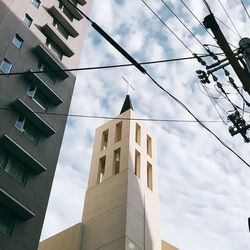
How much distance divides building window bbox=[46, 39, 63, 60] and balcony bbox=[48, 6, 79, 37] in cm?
287

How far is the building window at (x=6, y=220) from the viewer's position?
19.1 metres

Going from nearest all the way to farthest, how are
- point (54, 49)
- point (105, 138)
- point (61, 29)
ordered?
point (54, 49) < point (61, 29) < point (105, 138)

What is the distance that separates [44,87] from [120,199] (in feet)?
29.0

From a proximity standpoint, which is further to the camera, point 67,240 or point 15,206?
point 67,240

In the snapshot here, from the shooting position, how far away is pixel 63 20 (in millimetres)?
32062

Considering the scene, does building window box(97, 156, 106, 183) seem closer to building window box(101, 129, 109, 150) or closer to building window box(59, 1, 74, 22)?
building window box(101, 129, 109, 150)

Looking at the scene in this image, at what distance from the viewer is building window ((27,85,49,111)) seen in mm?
24953

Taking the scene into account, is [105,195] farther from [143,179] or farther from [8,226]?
[8,226]

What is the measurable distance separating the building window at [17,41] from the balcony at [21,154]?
790 cm

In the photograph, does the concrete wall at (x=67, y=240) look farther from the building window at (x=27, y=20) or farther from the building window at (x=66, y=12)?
the building window at (x=66, y=12)

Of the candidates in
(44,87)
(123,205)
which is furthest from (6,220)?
(123,205)

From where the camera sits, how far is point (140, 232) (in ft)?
86.3

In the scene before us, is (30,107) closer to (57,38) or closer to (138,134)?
(57,38)

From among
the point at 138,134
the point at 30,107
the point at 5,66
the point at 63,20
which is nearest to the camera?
the point at 5,66
